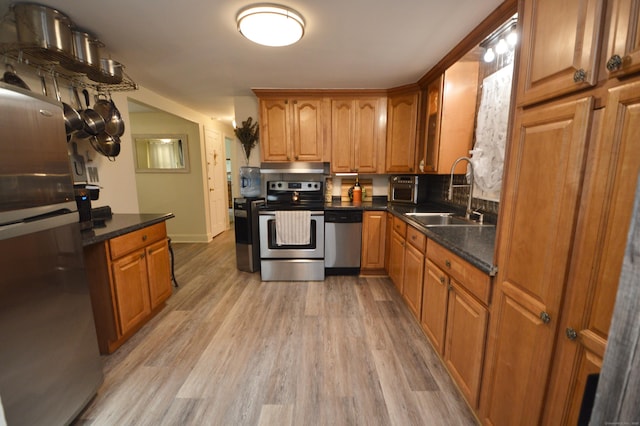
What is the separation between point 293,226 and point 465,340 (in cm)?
197

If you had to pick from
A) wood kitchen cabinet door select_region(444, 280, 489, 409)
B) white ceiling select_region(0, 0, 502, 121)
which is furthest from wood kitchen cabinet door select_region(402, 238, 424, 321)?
white ceiling select_region(0, 0, 502, 121)

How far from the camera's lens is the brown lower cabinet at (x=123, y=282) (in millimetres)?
1696

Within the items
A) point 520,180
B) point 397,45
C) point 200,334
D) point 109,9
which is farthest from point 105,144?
point 520,180

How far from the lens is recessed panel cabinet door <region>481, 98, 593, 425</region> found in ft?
2.53

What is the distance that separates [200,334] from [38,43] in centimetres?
222

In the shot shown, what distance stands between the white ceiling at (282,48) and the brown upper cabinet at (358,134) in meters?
0.23

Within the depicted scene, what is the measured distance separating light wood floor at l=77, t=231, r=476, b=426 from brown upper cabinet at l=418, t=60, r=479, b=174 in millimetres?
1543

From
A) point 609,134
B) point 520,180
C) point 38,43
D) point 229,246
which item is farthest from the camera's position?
point 229,246

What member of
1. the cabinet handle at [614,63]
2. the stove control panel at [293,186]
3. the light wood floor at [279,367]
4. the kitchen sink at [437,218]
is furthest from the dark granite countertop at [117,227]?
the cabinet handle at [614,63]

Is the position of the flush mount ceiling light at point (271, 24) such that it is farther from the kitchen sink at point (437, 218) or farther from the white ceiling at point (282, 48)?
the kitchen sink at point (437, 218)

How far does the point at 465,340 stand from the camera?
53.3 inches

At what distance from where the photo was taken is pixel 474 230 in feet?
5.78

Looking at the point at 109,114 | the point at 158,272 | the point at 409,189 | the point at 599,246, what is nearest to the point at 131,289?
the point at 158,272

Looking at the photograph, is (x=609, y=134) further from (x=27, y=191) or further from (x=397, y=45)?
(x=27, y=191)
